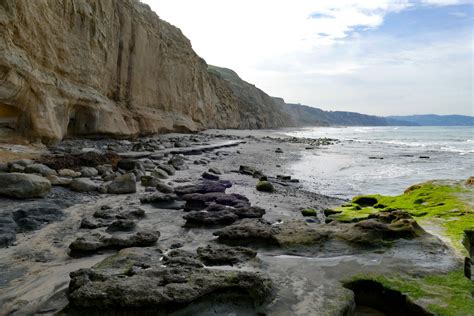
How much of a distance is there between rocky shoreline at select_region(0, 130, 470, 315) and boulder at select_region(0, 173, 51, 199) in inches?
0.7

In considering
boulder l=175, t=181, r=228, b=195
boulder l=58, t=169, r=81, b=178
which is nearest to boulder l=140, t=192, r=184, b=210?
boulder l=175, t=181, r=228, b=195

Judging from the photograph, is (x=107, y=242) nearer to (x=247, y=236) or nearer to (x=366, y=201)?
(x=247, y=236)

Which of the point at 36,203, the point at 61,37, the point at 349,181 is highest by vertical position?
the point at 61,37

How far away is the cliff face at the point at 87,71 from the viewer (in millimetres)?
12391

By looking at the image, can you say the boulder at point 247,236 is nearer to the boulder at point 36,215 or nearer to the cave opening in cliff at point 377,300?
the cave opening in cliff at point 377,300

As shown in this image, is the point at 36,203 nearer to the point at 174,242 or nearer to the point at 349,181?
the point at 174,242

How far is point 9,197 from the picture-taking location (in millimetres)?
6688

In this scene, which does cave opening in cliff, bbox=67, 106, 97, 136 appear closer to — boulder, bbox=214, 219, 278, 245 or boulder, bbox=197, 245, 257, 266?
boulder, bbox=214, 219, 278, 245

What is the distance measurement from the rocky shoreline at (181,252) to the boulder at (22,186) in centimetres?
2

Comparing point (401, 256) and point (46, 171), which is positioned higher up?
point (46, 171)

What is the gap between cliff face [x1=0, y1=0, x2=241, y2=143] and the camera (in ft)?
40.7

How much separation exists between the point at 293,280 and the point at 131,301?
1.71m

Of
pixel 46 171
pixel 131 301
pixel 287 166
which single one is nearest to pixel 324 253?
pixel 131 301

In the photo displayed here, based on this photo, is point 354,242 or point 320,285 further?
point 354,242
